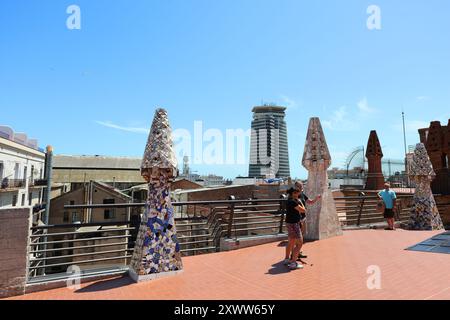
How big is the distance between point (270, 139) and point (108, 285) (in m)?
142

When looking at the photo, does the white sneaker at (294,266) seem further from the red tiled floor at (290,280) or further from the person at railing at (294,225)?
the red tiled floor at (290,280)

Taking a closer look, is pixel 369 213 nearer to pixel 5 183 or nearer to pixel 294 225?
pixel 294 225

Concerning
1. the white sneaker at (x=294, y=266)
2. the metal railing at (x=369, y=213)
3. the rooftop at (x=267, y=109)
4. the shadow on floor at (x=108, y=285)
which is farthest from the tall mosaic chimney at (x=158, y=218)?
the rooftop at (x=267, y=109)

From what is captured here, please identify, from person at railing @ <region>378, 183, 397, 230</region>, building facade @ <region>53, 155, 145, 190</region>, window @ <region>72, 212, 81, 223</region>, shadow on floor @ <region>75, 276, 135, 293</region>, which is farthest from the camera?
building facade @ <region>53, 155, 145, 190</region>

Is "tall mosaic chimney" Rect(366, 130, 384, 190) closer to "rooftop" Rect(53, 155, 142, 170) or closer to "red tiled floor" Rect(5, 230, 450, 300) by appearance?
"red tiled floor" Rect(5, 230, 450, 300)

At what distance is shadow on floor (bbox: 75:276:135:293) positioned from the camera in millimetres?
4535

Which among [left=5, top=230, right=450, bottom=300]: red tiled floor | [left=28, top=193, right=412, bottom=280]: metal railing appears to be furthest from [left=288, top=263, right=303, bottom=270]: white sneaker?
[left=28, top=193, right=412, bottom=280]: metal railing

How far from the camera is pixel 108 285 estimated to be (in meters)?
4.74

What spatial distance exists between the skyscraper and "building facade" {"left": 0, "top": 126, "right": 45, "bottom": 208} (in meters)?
111

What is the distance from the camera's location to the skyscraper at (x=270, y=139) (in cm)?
14162

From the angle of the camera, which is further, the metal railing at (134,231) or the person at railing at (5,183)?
the person at railing at (5,183)

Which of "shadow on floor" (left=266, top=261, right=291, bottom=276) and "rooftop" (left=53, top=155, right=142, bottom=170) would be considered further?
"rooftop" (left=53, top=155, right=142, bottom=170)

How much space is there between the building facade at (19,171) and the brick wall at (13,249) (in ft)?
78.0

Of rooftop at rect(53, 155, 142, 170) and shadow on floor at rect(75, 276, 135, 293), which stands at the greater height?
rooftop at rect(53, 155, 142, 170)
